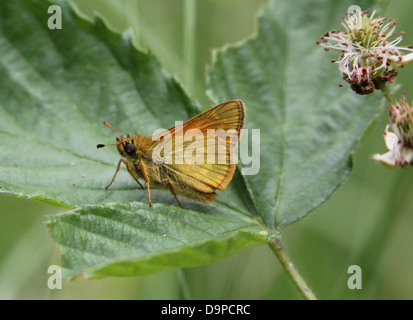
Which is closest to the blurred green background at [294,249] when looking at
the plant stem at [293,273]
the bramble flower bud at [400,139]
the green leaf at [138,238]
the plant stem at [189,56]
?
the plant stem at [189,56]

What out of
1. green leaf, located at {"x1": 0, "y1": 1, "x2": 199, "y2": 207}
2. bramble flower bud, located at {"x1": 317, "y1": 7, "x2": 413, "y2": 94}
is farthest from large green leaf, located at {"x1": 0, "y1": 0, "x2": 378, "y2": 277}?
bramble flower bud, located at {"x1": 317, "y1": 7, "x2": 413, "y2": 94}

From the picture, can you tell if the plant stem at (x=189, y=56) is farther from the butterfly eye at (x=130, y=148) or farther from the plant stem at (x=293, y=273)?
the plant stem at (x=293, y=273)

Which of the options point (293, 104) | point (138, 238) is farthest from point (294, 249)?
point (138, 238)

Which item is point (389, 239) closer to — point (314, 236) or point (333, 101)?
point (314, 236)

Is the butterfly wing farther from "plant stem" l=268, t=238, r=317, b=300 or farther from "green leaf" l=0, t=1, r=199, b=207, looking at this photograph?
"plant stem" l=268, t=238, r=317, b=300

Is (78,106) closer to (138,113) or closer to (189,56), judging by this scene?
(138,113)
